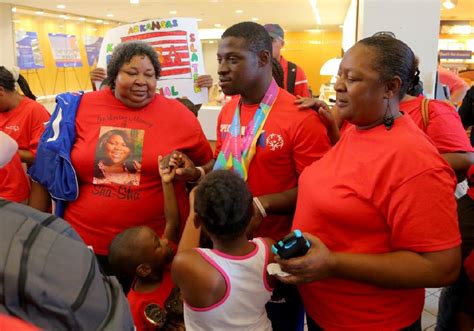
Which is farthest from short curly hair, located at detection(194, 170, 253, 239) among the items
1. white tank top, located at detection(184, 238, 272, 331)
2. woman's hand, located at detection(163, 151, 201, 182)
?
woman's hand, located at detection(163, 151, 201, 182)

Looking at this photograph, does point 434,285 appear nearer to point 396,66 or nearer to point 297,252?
point 297,252

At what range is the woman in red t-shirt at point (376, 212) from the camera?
3.78ft

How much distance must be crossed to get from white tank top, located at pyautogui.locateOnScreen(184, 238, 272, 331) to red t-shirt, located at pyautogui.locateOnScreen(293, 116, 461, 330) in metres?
0.16

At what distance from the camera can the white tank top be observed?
141 centimetres

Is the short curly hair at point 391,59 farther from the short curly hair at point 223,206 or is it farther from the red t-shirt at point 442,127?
the red t-shirt at point 442,127

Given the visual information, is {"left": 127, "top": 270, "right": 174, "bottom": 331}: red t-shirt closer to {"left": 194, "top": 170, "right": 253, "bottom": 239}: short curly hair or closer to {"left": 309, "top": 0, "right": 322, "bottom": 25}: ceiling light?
{"left": 194, "top": 170, "right": 253, "bottom": 239}: short curly hair

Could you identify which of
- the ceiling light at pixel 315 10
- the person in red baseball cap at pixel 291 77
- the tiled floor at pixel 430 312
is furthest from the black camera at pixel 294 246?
the ceiling light at pixel 315 10

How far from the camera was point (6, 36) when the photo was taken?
1232 centimetres

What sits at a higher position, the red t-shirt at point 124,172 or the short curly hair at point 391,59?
the short curly hair at point 391,59

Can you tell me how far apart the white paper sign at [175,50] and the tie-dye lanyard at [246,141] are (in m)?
0.85

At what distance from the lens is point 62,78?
14281mm

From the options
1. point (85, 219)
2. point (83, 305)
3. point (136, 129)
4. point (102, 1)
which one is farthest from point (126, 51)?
point (102, 1)

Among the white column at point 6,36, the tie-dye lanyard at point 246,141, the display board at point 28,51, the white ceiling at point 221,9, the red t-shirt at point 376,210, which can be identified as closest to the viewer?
the red t-shirt at point 376,210

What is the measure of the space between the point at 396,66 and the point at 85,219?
1385 millimetres
